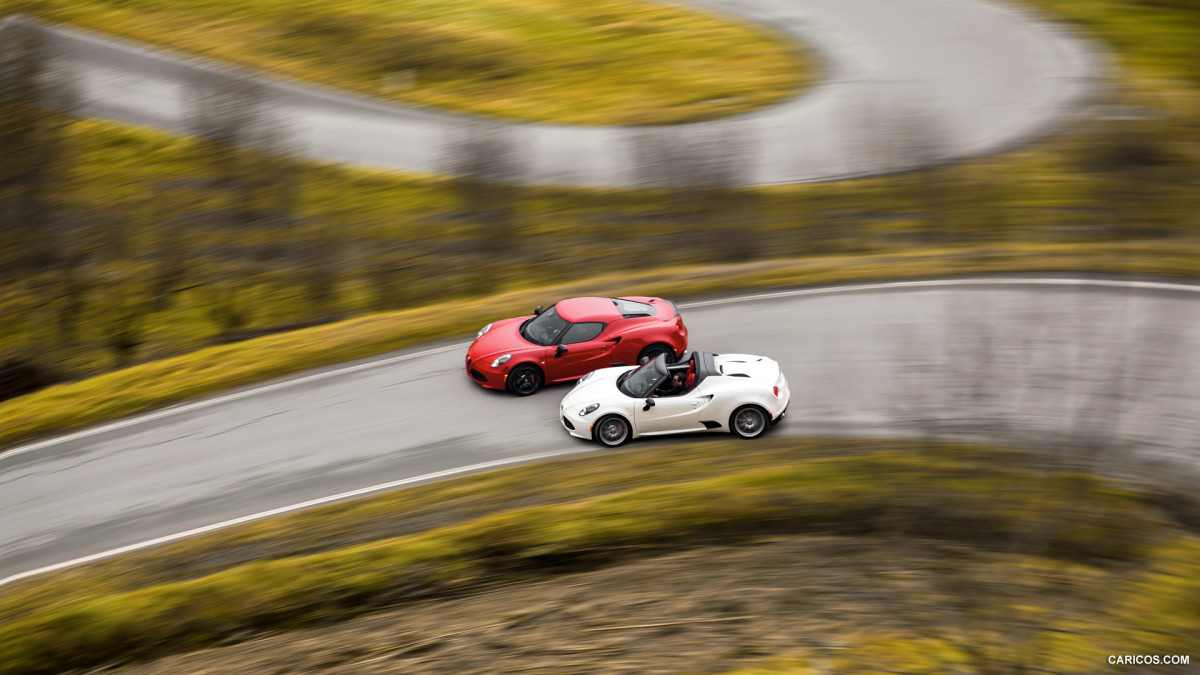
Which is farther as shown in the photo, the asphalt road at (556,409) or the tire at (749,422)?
the tire at (749,422)

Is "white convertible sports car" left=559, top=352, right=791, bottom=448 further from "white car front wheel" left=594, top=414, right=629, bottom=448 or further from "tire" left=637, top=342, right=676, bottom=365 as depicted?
"tire" left=637, top=342, right=676, bottom=365

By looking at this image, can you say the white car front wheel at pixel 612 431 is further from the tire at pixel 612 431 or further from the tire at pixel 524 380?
the tire at pixel 524 380

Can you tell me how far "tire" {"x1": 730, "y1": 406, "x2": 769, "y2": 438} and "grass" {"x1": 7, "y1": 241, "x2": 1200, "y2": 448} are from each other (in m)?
5.72

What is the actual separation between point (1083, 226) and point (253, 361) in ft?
59.4

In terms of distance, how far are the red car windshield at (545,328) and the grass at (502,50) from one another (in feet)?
44.7

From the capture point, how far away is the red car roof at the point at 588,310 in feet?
51.8

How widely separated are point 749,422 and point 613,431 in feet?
6.71

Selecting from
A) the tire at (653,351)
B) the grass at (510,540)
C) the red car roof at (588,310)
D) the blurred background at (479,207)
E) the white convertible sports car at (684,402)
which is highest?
the blurred background at (479,207)

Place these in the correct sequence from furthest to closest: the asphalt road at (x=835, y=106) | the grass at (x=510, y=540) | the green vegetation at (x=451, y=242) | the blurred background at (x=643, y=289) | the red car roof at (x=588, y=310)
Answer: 1. the asphalt road at (x=835, y=106)
2. the green vegetation at (x=451, y=242)
3. the red car roof at (x=588, y=310)
4. the grass at (x=510, y=540)
5. the blurred background at (x=643, y=289)

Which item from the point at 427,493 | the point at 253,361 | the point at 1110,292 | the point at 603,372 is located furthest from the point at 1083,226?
the point at 253,361

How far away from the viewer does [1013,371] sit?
46.2 feet

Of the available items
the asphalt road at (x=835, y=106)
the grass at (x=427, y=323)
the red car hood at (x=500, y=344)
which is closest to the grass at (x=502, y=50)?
the asphalt road at (x=835, y=106)

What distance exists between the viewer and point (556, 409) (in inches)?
600

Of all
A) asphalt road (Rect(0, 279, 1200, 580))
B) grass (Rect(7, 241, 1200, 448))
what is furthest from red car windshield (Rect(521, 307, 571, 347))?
grass (Rect(7, 241, 1200, 448))
